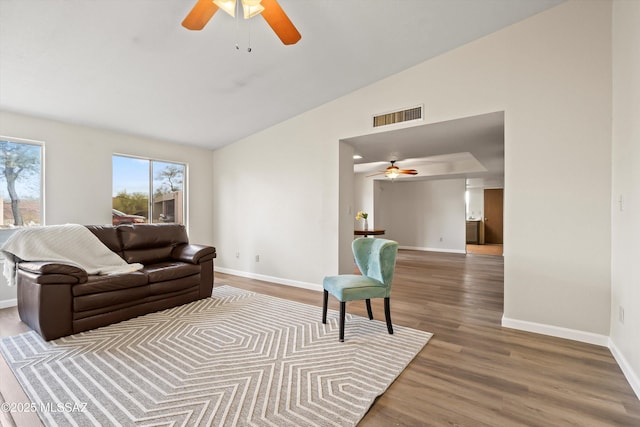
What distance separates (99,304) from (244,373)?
1.80 metres

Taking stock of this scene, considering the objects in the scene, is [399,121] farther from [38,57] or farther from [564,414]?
[38,57]

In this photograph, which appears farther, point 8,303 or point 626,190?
point 8,303

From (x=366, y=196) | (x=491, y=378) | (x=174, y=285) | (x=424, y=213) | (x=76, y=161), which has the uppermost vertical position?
(x=76, y=161)

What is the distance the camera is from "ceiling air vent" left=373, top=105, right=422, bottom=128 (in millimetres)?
3480

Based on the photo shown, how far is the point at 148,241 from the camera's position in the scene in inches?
156

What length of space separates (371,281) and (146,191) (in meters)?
4.21

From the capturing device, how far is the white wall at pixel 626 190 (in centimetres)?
193

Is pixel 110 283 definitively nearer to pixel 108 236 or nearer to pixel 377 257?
pixel 108 236

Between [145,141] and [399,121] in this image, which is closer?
[399,121]

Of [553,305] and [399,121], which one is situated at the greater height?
[399,121]

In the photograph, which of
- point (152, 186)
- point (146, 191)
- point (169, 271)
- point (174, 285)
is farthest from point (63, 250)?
point (152, 186)

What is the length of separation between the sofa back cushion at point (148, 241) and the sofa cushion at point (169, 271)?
0.77 ft

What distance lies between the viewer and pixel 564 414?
1661mm

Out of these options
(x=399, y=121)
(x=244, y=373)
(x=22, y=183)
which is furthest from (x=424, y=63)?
(x=22, y=183)
